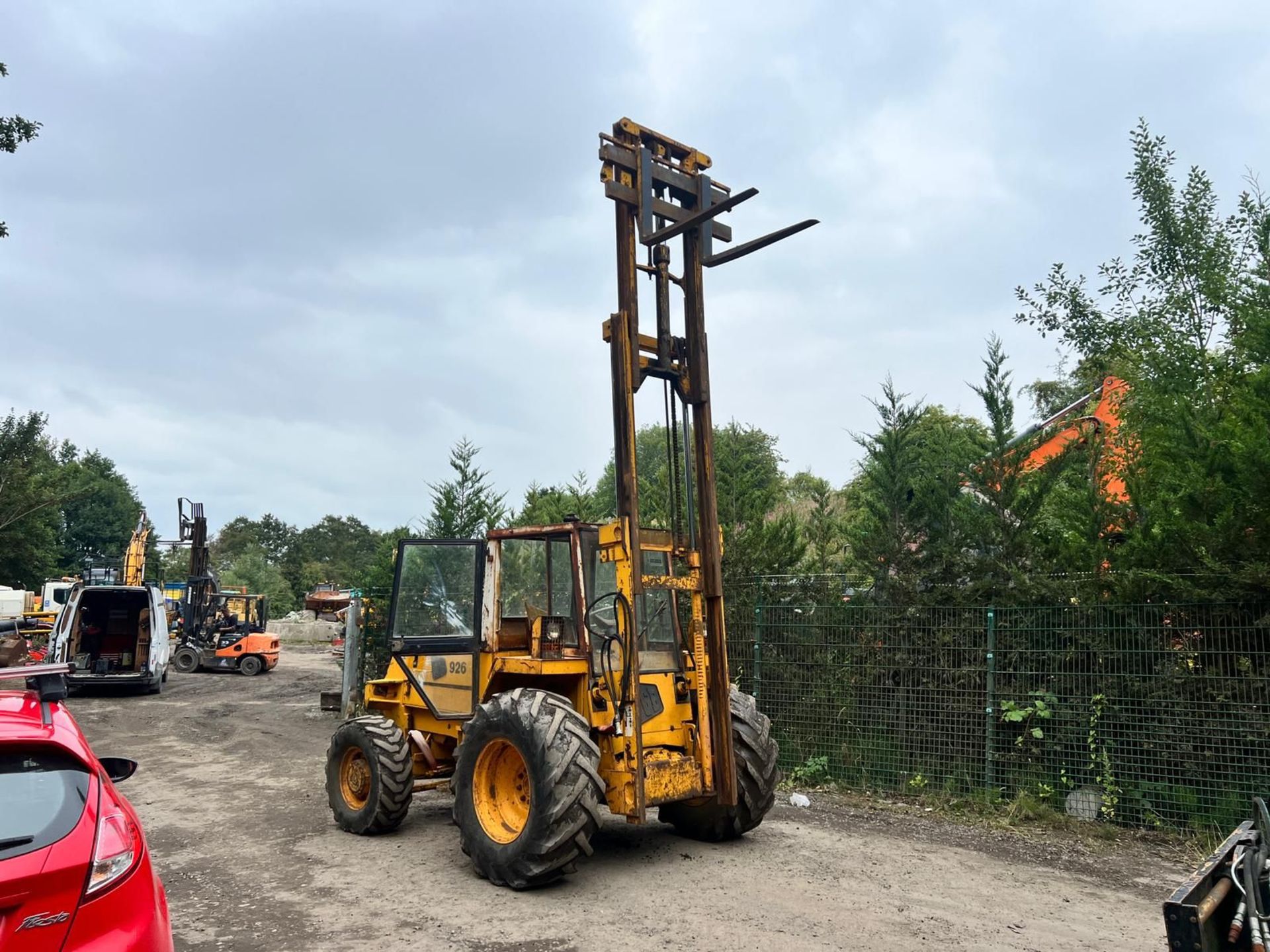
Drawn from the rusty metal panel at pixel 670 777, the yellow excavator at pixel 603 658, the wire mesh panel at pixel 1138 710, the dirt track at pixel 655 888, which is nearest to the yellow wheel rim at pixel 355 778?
the yellow excavator at pixel 603 658

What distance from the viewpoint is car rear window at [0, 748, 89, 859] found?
3.04 meters

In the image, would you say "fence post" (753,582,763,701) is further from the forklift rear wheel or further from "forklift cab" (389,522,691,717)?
the forklift rear wheel

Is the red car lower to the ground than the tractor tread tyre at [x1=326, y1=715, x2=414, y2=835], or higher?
higher

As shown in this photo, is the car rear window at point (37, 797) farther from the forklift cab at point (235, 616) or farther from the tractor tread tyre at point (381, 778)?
the forklift cab at point (235, 616)

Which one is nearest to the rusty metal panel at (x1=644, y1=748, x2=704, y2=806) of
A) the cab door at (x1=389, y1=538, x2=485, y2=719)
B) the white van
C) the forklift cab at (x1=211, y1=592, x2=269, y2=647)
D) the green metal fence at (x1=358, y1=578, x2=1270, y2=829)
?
the cab door at (x1=389, y1=538, x2=485, y2=719)

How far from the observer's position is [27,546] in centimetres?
4206

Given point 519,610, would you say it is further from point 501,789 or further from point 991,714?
point 991,714

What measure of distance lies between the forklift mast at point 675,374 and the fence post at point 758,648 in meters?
3.31

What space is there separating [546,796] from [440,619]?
85.2 inches

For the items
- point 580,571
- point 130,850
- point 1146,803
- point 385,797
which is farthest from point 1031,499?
point 130,850

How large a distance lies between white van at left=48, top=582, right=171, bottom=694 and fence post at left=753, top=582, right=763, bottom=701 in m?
12.1

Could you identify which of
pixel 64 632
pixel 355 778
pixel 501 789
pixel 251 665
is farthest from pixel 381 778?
pixel 251 665

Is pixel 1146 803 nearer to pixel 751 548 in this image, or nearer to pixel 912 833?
pixel 912 833

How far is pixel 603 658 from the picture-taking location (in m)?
6.23
